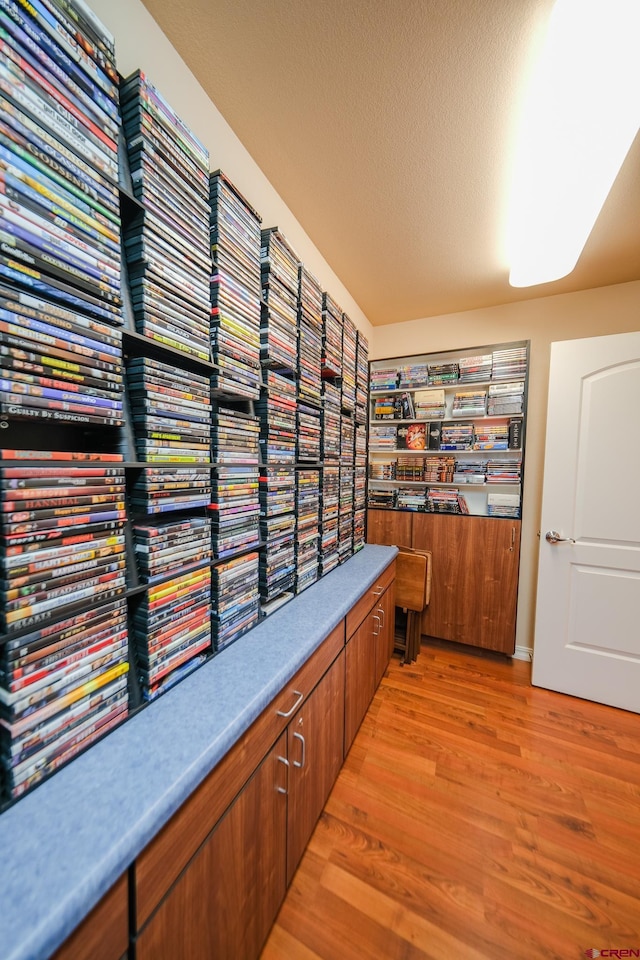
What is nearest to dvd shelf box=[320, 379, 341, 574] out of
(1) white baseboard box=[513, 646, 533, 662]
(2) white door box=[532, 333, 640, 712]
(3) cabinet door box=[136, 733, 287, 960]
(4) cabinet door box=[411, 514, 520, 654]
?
(3) cabinet door box=[136, 733, 287, 960]

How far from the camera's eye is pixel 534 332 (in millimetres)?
2410

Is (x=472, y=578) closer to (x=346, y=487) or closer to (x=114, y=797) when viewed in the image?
(x=346, y=487)

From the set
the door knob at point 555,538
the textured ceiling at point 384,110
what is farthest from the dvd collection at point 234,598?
the door knob at point 555,538

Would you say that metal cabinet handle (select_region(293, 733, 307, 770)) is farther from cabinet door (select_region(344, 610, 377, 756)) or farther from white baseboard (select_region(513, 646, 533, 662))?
white baseboard (select_region(513, 646, 533, 662))

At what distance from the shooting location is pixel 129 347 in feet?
2.88

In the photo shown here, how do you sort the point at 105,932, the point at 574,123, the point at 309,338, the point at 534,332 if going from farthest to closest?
the point at 534,332, the point at 309,338, the point at 574,123, the point at 105,932

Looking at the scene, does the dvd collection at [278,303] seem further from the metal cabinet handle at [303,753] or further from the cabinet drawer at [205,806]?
the metal cabinet handle at [303,753]

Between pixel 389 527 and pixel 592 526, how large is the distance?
1.32 metres

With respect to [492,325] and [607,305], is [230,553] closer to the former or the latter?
[492,325]

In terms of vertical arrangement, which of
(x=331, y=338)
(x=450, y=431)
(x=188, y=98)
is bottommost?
(x=450, y=431)

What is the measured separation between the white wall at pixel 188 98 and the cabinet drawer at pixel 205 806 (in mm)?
1750

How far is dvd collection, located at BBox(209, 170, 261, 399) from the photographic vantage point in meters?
1.03

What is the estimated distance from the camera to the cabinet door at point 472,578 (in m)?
2.40

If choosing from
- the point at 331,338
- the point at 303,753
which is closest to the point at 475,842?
the point at 303,753
